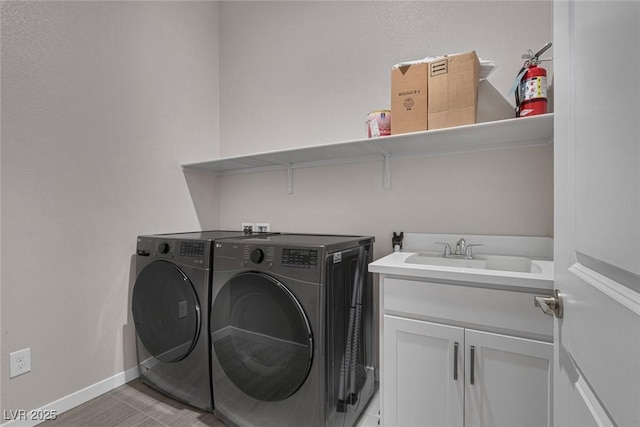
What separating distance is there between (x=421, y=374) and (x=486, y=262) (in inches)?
27.2

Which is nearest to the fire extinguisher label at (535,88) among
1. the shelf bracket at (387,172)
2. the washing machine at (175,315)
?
the shelf bracket at (387,172)

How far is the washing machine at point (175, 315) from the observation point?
1589 mm

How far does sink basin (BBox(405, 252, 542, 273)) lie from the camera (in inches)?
59.5

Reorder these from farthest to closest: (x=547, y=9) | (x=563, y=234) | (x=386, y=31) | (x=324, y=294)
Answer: (x=386, y=31) → (x=547, y=9) → (x=324, y=294) → (x=563, y=234)

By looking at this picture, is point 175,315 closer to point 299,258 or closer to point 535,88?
point 299,258

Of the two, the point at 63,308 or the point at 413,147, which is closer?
the point at 63,308

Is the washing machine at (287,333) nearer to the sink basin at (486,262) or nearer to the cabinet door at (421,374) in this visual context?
the cabinet door at (421,374)

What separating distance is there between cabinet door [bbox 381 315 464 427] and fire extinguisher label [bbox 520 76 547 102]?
1.12 meters

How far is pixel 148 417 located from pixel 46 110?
5.69ft

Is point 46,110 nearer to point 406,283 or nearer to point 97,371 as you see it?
point 97,371

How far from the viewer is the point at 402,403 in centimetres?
129

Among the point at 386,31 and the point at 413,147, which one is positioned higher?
the point at 386,31

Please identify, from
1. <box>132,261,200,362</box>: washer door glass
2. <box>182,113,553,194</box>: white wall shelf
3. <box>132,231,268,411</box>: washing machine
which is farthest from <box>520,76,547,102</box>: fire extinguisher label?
<box>132,261,200,362</box>: washer door glass

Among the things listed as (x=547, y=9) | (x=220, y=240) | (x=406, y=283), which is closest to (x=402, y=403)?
(x=406, y=283)
